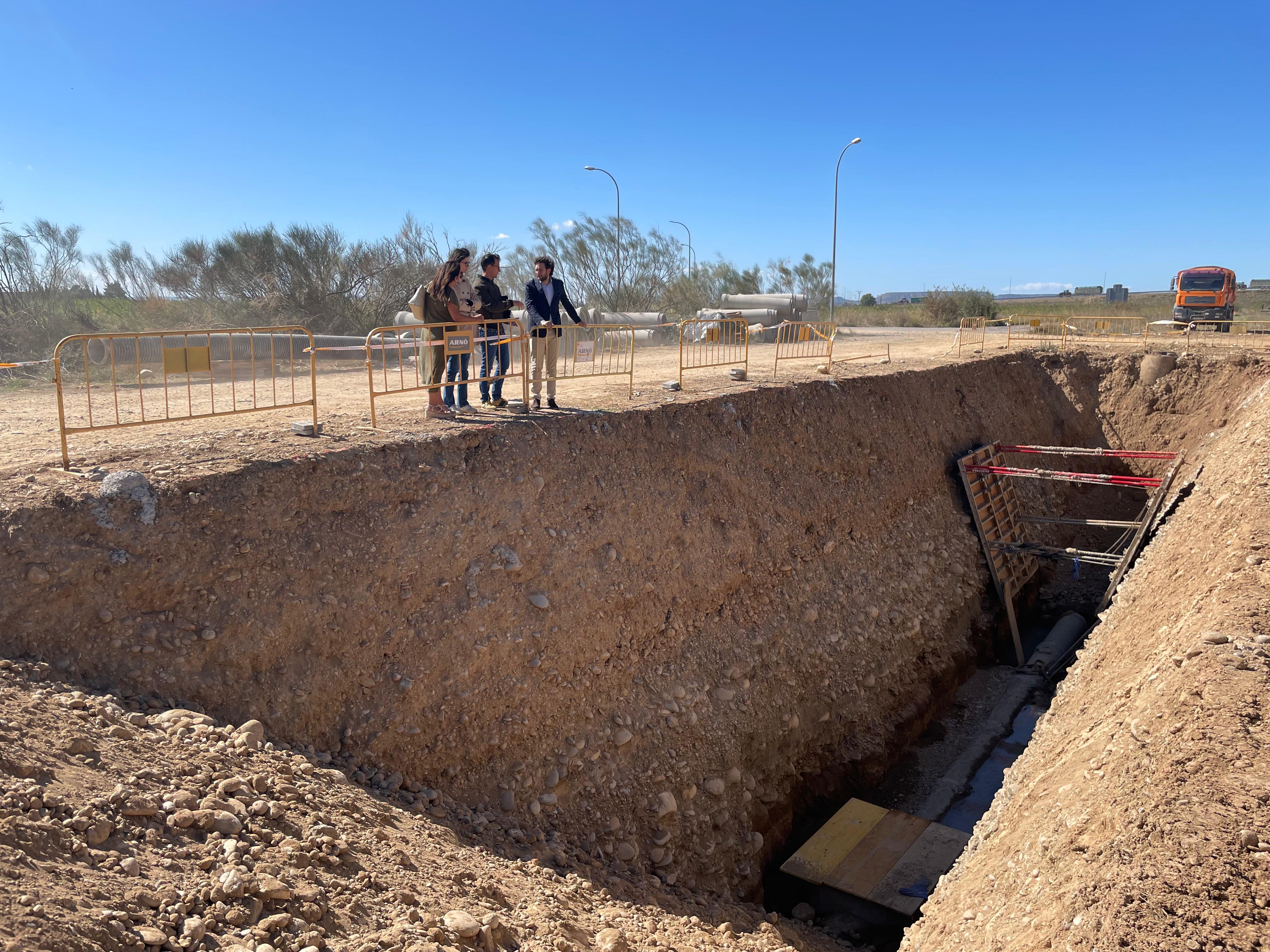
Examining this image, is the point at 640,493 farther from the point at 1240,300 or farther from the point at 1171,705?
the point at 1240,300

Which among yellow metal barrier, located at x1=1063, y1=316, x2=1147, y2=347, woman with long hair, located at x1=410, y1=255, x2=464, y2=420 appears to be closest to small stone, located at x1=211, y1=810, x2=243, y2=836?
woman with long hair, located at x1=410, y1=255, x2=464, y2=420

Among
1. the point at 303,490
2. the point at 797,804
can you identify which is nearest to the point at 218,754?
the point at 303,490

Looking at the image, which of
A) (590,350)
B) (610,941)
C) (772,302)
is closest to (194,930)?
(610,941)

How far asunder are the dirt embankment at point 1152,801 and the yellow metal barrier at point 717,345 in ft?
23.0

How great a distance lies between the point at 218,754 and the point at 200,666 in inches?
41.8

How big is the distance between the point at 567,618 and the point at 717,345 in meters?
9.84

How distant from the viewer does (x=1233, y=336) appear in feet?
67.4

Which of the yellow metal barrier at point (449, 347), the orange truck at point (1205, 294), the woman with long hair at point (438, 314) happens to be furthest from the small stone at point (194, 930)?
the orange truck at point (1205, 294)

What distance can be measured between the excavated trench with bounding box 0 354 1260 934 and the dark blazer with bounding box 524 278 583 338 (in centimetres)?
119

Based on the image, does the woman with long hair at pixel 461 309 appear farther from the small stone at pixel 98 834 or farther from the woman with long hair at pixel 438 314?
the small stone at pixel 98 834

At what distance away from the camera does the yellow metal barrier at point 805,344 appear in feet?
48.3

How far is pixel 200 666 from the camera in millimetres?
5586

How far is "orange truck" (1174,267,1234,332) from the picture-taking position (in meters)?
29.6

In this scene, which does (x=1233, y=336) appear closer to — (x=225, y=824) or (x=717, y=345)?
(x=717, y=345)
